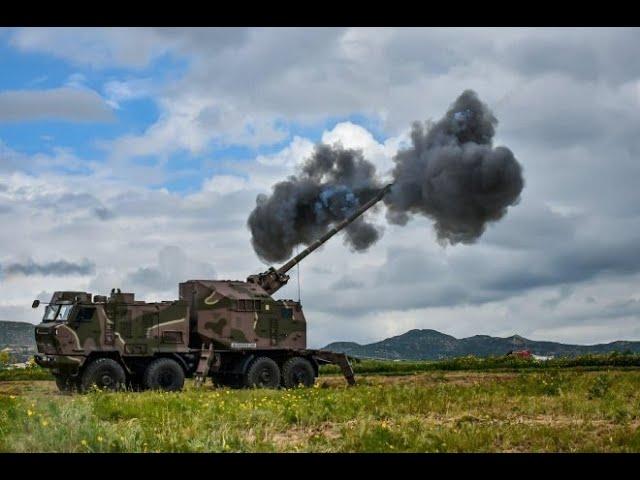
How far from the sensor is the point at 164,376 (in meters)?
21.3

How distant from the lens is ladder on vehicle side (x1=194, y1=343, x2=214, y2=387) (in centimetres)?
2162

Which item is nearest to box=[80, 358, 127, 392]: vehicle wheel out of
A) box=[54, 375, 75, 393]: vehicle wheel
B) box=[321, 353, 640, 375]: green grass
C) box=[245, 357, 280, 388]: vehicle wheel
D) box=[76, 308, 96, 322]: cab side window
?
box=[54, 375, 75, 393]: vehicle wheel

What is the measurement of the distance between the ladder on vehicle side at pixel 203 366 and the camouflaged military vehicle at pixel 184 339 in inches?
1.1

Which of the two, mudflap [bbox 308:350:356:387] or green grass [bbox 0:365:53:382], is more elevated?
mudflap [bbox 308:350:356:387]

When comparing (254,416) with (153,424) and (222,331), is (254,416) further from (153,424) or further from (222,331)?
(222,331)

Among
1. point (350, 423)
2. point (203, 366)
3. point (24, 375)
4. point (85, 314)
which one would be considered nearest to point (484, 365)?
point (203, 366)

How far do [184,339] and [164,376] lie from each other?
3.83 ft

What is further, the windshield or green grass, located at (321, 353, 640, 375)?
green grass, located at (321, 353, 640, 375)

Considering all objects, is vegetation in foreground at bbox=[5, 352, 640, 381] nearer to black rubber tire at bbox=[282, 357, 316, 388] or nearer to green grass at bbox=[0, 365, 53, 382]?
green grass at bbox=[0, 365, 53, 382]

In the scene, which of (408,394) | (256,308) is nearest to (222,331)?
(256,308)

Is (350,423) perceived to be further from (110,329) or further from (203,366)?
(110,329)

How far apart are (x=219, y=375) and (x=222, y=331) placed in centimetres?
193

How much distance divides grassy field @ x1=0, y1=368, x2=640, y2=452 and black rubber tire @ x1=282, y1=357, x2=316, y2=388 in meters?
6.74
